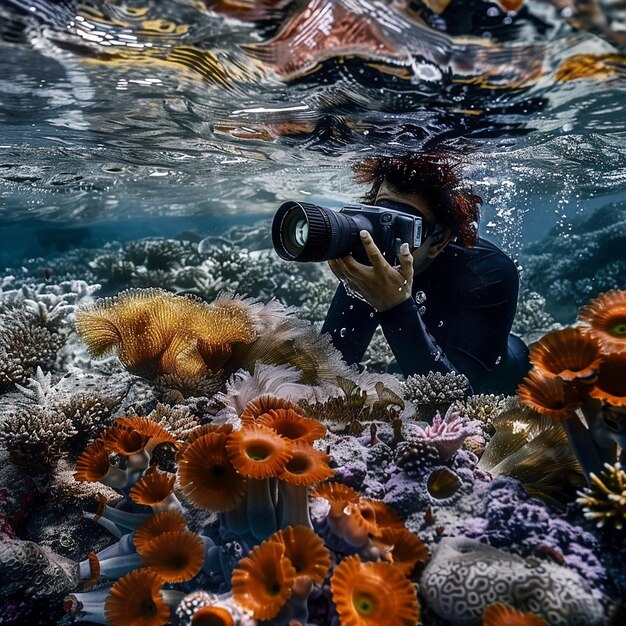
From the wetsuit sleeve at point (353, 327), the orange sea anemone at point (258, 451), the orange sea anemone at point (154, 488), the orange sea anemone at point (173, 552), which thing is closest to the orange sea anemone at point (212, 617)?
the orange sea anemone at point (173, 552)

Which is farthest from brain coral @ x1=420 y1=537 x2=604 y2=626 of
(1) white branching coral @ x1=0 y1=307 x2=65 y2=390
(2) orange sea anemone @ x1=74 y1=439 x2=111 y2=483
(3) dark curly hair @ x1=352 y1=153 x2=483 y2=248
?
(1) white branching coral @ x1=0 y1=307 x2=65 y2=390

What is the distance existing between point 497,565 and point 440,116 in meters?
5.74

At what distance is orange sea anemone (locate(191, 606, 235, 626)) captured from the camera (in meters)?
1.64

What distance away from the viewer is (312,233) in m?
3.22

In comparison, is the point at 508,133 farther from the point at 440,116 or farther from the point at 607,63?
the point at 607,63

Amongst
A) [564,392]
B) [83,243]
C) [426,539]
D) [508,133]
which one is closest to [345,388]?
[426,539]

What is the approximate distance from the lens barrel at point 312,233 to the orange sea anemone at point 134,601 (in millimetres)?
2151

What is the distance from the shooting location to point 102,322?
3.83 metres

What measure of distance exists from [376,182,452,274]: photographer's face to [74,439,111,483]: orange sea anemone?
11.2 ft

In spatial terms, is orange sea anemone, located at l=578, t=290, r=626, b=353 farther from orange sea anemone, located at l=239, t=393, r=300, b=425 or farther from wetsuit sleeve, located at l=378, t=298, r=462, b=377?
wetsuit sleeve, located at l=378, t=298, r=462, b=377

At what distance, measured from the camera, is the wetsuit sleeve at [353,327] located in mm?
5637

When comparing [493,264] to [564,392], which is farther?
[493,264]

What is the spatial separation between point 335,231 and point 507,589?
8.07 ft

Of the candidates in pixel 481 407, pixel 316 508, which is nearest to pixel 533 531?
pixel 316 508
